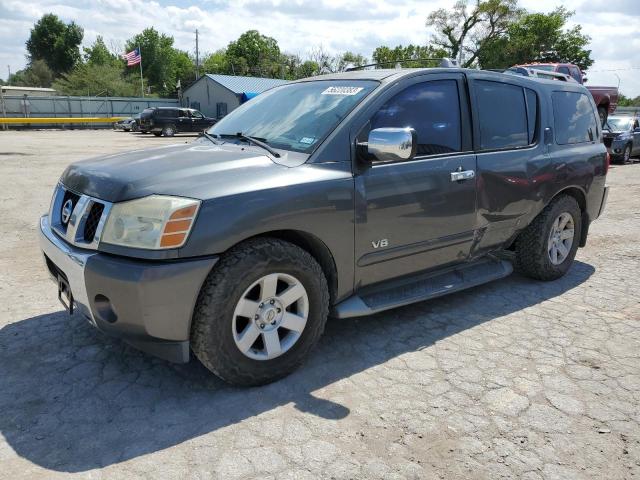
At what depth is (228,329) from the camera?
2725 millimetres

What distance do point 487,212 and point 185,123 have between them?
28230 mm

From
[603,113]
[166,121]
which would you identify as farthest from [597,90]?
[166,121]

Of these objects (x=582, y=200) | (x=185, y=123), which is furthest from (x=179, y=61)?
(x=582, y=200)

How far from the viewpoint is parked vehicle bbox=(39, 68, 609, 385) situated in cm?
259

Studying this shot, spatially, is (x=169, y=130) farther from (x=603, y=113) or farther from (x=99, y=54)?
(x=99, y=54)

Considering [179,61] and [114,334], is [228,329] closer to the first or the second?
[114,334]

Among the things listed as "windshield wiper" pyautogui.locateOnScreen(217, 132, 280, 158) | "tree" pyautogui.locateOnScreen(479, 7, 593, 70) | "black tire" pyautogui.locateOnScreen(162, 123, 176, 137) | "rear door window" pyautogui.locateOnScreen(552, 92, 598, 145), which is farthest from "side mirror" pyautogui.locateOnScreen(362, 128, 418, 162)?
"tree" pyautogui.locateOnScreen(479, 7, 593, 70)

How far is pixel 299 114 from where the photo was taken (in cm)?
352

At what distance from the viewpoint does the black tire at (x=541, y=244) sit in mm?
4566

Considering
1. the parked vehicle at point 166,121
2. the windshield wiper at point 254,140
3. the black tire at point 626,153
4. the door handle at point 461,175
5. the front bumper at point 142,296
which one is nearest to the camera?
the front bumper at point 142,296

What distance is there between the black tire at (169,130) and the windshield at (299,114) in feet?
87.2

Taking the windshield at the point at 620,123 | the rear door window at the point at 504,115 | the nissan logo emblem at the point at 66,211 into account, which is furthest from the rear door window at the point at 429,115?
the windshield at the point at 620,123

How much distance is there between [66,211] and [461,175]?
2.58 metres

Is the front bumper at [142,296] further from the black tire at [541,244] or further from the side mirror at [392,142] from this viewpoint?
the black tire at [541,244]
